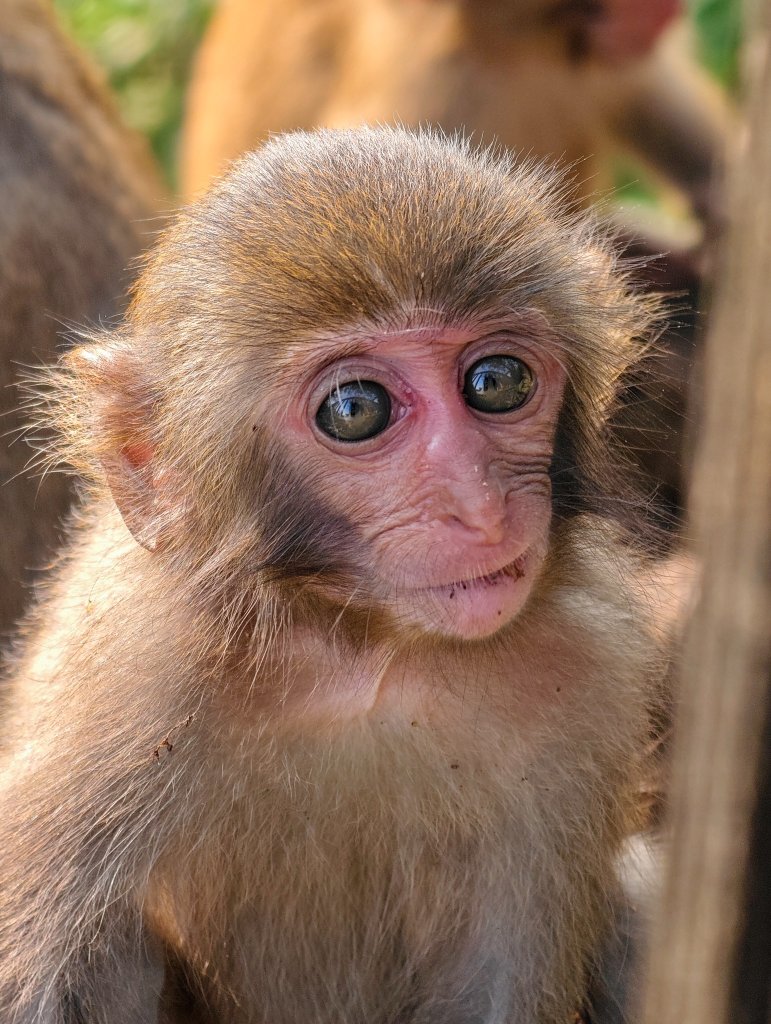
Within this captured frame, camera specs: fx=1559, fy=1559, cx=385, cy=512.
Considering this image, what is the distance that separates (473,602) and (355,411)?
39cm

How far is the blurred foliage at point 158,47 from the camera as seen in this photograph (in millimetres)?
7605

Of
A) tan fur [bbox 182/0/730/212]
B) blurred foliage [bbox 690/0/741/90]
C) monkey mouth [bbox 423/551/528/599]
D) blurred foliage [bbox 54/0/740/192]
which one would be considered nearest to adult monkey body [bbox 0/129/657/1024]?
monkey mouth [bbox 423/551/528/599]

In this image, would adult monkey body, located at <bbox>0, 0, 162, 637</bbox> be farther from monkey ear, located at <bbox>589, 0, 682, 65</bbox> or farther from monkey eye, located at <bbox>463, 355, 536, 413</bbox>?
monkey ear, located at <bbox>589, 0, 682, 65</bbox>

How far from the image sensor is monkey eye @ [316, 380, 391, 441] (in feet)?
8.63

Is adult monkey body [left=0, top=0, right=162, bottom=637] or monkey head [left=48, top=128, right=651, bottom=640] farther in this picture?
adult monkey body [left=0, top=0, right=162, bottom=637]

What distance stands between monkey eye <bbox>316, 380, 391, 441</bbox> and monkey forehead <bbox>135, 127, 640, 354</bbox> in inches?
4.6

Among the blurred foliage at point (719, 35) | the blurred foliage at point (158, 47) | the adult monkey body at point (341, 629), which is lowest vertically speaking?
the adult monkey body at point (341, 629)

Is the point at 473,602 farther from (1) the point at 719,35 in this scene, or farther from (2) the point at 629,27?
(1) the point at 719,35

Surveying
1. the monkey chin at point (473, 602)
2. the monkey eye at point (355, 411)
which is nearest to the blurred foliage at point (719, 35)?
the monkey eye at point (355, 411)

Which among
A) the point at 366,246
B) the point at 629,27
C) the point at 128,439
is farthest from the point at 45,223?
the point at 629,27

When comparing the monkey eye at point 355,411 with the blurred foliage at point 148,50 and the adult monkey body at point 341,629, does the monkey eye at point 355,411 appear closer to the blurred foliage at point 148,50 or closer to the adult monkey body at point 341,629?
the adult monkey body at point 341,629

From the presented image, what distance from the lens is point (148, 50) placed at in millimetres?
8273

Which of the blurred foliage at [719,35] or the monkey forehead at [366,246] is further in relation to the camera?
the blurred foliage at [719,35]

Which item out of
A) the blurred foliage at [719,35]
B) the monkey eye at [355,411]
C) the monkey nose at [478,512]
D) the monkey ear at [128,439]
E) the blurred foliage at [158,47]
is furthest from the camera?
the blurred foliage at [158,47]
